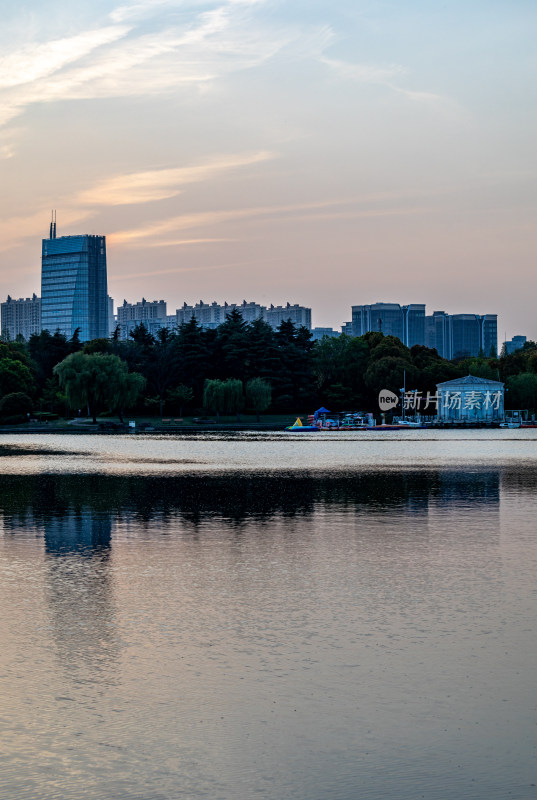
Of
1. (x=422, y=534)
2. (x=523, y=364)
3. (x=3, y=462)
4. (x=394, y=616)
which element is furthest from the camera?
(x=523, y=364)

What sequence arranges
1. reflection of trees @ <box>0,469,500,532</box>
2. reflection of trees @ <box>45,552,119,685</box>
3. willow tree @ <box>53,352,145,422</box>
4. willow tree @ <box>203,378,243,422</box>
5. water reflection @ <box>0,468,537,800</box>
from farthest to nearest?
willow tree @ <box>203,378,243,422</box>
willow tree @ <box>53,352,145,422</box>
reflection of trees @ <box>0,469,500,532</box>
reflection of trees @ <box>45,552,119,685</box>
water reflection @ <box>0,468,537,800</box>

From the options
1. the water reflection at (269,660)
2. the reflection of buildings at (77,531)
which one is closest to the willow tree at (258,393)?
the reflection of buildings at (77,531)

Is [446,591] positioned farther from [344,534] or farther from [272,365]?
[272,365]

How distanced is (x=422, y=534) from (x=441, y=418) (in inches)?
3782

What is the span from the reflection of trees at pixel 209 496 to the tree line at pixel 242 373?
206 ft

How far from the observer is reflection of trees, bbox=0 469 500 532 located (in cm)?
2245

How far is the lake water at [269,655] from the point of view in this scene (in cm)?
735

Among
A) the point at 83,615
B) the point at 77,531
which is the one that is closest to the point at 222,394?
the point at 77,531

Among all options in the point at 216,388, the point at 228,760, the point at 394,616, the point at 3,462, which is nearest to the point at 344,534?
the point at 394,616

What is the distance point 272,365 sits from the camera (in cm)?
11250

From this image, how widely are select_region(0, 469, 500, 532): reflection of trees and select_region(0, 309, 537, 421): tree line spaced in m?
62.7

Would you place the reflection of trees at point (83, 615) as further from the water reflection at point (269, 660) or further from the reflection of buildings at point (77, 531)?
the reflection of buildings at point (77, 531)

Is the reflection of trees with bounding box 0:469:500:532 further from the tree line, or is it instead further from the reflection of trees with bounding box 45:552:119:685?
the tree line

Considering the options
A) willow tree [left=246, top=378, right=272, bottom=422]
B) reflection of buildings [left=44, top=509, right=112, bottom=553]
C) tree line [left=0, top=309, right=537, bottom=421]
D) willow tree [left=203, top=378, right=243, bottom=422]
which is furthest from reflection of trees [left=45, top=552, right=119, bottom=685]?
willow tree [left=246, top=378, right=272, bottom=422]
